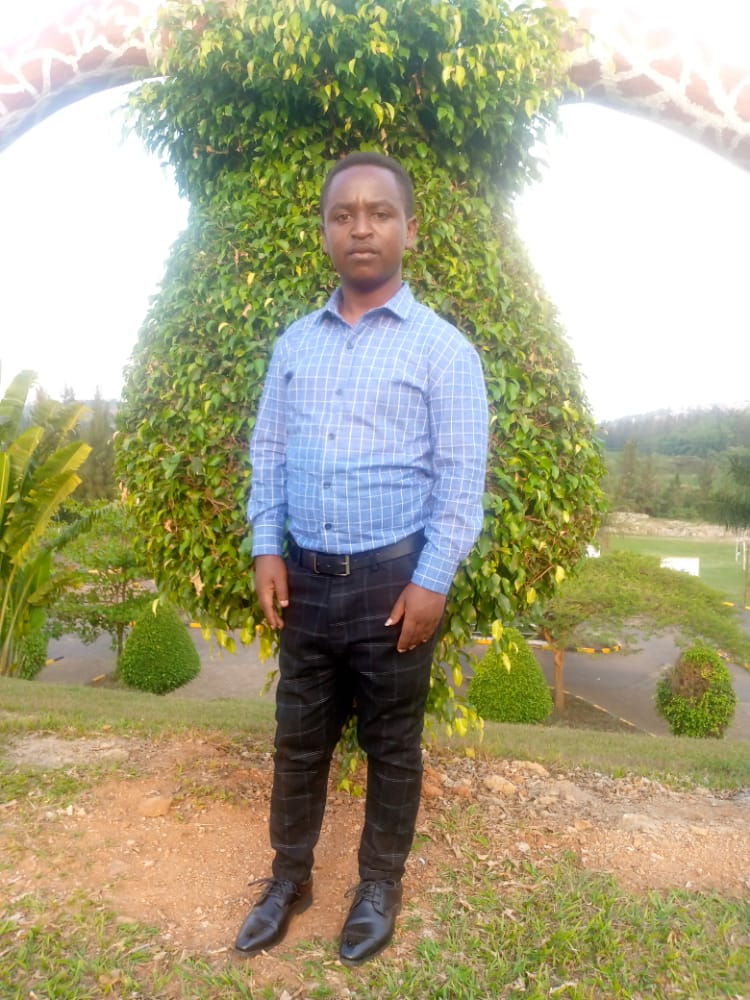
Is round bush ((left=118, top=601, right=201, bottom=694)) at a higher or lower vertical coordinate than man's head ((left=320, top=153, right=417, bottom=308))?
lower

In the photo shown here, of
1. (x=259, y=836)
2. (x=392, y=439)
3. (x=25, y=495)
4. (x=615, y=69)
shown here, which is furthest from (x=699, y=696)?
(x=392, y=439)

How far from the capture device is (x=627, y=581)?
1479 centimetres

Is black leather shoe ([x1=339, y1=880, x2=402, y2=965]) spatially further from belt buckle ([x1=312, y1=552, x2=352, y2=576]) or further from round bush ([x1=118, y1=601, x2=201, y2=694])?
round bush ([x1=118, y1=601, x2=201, y2=694])

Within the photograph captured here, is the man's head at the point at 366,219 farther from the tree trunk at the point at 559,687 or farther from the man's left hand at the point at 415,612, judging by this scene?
the tree trunk at the point at 559,687

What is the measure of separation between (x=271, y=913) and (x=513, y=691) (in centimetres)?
1071

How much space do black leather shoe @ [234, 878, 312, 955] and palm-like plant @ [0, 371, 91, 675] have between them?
7.29 meters

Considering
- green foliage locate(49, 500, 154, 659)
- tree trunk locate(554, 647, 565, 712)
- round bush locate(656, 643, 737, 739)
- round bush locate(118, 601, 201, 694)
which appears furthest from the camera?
tree trunk locate(554, 647, 565, 712)

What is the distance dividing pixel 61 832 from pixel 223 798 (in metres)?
0.63

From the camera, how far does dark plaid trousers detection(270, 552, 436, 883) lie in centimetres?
221

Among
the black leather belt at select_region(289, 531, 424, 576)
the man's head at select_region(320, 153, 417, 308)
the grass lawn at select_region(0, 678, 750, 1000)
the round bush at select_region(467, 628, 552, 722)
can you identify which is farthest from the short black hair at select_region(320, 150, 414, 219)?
the round bush at select_region(467, 628, 552, 722)

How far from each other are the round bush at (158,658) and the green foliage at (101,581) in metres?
0.61

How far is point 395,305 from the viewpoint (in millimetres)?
2271

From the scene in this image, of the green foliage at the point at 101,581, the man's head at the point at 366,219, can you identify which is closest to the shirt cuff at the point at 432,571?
the man's head at the point at 366,219

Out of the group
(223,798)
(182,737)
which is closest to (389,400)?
(223,798)
